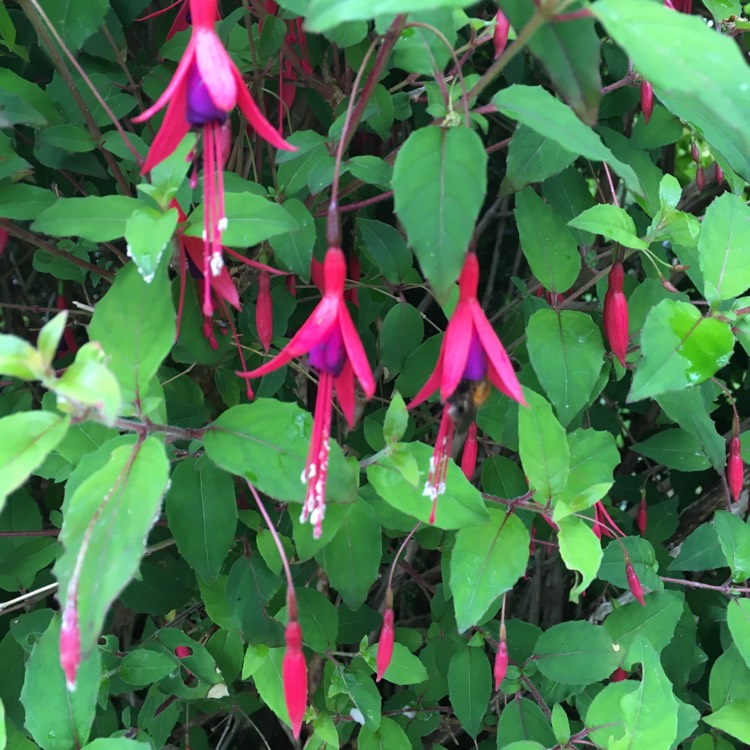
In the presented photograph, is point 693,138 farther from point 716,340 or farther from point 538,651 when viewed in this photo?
point 538,651

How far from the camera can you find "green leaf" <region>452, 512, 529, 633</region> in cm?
63

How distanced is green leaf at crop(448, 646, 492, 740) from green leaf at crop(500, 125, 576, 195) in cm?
50

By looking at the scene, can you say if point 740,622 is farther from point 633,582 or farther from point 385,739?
point 385,739

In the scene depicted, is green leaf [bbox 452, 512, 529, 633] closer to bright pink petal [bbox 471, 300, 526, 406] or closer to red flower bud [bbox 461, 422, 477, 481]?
red flower bud [bbox 461, 422, 477, 481]

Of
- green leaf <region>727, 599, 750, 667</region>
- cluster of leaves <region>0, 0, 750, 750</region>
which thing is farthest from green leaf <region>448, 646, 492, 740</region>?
green leaf <region>727, 599, 750, 667</region>

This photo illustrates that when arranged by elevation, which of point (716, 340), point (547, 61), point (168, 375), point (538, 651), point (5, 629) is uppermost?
point (547, 61)

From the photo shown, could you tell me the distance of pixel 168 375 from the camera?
→ 0.84 metres

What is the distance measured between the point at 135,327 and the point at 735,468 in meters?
0.63

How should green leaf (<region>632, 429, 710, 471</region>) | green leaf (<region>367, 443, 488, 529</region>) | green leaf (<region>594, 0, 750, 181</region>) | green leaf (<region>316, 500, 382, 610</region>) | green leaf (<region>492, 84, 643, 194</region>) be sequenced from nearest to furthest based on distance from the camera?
green leaf (<region>594, 0, 750, 181</region>)
green leaf (<region>492, 84, 643, 194</region>)
green leaf (<region>367, 443, 488, 529</region>)
green leaf (<region>316, 500, 382, 610</region>)
green leaf (<region>632, 429, 710, 471</region>)

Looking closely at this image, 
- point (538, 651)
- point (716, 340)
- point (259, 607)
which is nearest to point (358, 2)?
point (716, 340)

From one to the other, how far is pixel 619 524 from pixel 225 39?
2.70ft

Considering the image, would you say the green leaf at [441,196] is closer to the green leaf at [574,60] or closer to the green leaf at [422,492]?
the green leaf at [574,60]

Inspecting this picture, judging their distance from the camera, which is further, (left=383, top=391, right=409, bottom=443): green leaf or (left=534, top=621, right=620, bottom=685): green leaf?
(left=534, top=621, right=620, bottom=685): green leaf

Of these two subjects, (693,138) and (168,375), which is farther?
(693,138)
